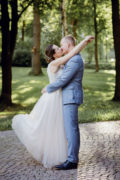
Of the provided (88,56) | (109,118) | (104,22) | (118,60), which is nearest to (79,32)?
(104,22)

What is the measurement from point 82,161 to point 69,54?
6.39 feet

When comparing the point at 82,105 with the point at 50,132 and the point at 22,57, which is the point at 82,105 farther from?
the point at 22,57

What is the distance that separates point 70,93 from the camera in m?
4.44

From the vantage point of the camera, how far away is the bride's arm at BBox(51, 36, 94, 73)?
14.2 ft

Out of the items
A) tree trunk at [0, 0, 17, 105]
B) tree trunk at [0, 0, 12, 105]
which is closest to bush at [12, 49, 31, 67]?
tree trunk at [0, 0, 17, 105]

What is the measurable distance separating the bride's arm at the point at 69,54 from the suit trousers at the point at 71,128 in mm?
672

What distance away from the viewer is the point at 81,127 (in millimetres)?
7699

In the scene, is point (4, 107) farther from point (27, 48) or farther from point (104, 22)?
point (27, 48)

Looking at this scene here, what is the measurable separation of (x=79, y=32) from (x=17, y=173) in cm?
2960

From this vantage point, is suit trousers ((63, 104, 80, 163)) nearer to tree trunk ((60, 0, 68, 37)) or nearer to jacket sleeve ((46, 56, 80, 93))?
jacket sleeve ((46, 56, 80, 93))

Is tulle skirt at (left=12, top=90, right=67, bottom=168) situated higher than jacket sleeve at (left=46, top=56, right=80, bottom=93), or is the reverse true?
jacket sleeve at (left=46, top=56, right=80, bottom=93)

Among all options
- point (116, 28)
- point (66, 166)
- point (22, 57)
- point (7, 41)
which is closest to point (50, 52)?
point (66, 166)

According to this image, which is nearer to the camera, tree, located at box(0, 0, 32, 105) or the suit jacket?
the suit jacket

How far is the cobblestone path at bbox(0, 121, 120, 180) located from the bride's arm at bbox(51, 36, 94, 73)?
5.56 ft
